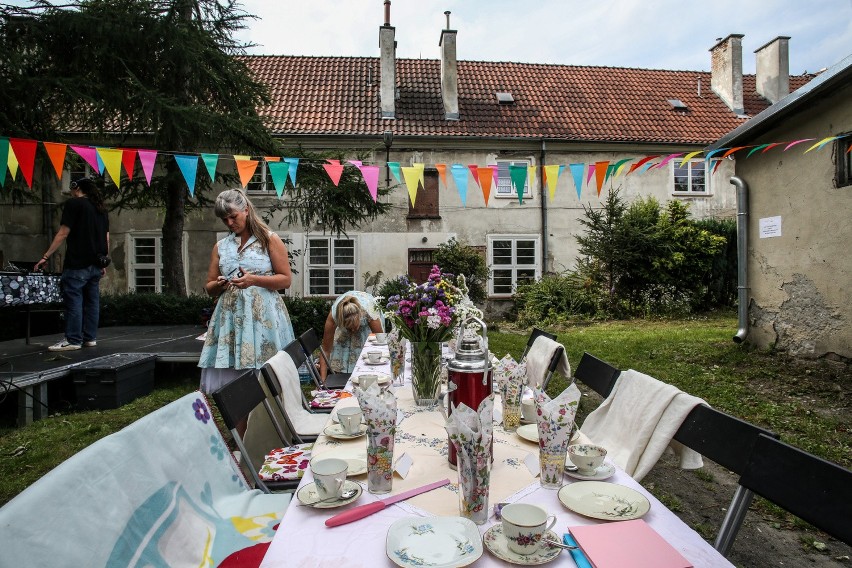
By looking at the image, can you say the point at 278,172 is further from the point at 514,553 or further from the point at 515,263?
the point at 515,263

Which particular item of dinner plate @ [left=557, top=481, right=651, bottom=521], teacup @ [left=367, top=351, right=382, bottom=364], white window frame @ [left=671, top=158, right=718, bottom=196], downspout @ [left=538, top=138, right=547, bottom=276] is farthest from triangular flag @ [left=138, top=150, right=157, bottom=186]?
white window frame @ [left=671, top=158, right=718, bottom=196]

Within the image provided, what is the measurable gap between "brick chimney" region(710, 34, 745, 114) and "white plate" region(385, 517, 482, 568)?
63.0 ft

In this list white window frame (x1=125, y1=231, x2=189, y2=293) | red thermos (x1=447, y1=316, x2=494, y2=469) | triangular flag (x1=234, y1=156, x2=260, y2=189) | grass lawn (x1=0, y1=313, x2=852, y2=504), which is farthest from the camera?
white window frame (x1=125, y1=231, x2=189, y2=293)

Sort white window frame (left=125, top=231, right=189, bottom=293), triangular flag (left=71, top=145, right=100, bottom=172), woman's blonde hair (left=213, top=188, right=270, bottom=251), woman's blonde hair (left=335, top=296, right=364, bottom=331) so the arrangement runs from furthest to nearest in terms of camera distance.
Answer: white window frame (left=125, top=231, right=189, bottom=293) < triangular flag (left=71, top=145, right=100, bottom=172) < woman's blonde hair (left=335, top=296, right=364, bottom=331) < woman's blonde hair (left=213, top=188, right=270, bottom=251)

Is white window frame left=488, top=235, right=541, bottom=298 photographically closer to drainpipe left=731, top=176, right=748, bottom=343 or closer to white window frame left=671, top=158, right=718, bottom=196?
white window frame left=671, top=158, right=718, bottom=196

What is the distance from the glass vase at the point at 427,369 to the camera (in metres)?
2.30

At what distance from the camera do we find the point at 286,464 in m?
2.37

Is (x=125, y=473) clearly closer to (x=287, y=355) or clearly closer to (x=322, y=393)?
(x=287, y=355)

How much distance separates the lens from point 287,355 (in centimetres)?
299

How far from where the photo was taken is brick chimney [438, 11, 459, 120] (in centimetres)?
1508

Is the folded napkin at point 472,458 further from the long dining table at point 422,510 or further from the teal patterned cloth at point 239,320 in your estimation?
the teal patterned cloth at point 239,320

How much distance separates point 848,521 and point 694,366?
20.0ft

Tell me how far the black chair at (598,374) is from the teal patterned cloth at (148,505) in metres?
1.62

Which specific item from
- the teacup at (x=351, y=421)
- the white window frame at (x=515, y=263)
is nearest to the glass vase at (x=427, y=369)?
the teacup at (x=351, y=421)
